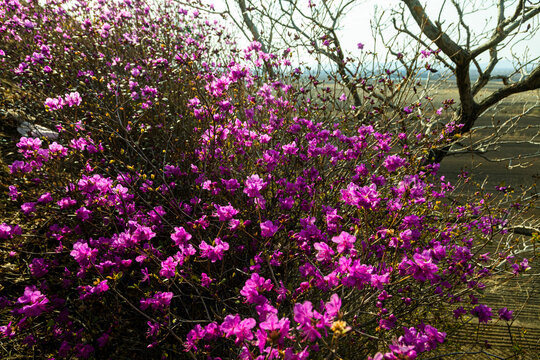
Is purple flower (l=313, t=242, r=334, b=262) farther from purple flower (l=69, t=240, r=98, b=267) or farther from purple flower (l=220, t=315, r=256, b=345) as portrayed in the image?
purple flower (l=69, t=240, r=98, b=267)

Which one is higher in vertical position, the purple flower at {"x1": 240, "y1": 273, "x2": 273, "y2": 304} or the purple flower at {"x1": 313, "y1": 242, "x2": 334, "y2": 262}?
the purple flower at {"x1": 313, "y1": 242, "x2": 334, "y2": 262}

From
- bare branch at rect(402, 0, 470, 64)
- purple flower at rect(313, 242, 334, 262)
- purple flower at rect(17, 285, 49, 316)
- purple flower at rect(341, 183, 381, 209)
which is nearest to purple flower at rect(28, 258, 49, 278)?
purple flower at rect(17, 285, 49, 316)

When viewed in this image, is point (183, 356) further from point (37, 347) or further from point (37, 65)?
point (37, 65)

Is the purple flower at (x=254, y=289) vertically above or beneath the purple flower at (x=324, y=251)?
beneath

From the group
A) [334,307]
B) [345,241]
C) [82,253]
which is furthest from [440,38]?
[82,253]

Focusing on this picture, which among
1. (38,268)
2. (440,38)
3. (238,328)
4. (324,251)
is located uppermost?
(440,38)

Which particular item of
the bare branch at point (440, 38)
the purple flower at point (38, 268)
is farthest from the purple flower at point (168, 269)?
the bare branch at point (440, 38)

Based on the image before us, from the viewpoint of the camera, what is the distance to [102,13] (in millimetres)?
6254

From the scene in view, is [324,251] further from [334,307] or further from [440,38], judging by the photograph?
[440,38]

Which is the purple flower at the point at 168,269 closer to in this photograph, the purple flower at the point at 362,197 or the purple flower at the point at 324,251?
the purple flower at the point at 324,251

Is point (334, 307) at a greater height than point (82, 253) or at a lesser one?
lesser

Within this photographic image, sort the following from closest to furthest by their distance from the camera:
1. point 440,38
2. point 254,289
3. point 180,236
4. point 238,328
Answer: point 238,328 < point 254,289 < point 180,236 < point 440,38

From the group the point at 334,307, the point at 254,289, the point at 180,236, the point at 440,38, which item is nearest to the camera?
the point at 334,307

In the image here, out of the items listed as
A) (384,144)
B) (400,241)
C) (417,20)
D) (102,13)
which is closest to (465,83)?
(417,20)
